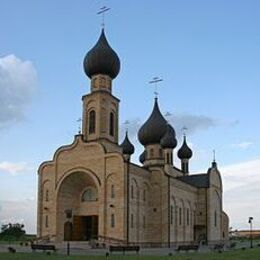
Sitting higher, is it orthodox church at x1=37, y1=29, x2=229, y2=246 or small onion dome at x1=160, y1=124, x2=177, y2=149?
small onion dome at x1=160, y1=124, x2=177, y2=149

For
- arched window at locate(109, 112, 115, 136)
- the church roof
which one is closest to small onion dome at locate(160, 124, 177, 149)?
the church roof

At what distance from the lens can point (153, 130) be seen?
63.2 m

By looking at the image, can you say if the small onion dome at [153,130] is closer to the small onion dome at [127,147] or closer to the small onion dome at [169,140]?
the small onion dome at [169,140]

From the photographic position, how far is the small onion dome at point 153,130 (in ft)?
207

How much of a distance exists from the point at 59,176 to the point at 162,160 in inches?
615

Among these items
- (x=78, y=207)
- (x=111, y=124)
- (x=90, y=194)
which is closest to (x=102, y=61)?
(x=111, y=124)

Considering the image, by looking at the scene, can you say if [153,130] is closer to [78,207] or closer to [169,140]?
[169,140]

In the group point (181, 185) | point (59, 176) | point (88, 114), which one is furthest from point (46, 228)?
point (181, 185)

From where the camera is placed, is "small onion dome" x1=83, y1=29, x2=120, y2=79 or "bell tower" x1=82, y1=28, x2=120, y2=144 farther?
"small onion dome" x1=83, y1=29, x2=120, y2=79

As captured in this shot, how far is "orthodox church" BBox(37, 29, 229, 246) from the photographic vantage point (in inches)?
1927

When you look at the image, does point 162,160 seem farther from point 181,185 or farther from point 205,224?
point 205,224

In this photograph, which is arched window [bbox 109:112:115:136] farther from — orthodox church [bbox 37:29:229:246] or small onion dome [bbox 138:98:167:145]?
small onion dome [bbox 138:98:167:145]

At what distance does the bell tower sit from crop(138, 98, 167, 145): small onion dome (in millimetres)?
8981

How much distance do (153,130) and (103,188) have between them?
15.8 meters
